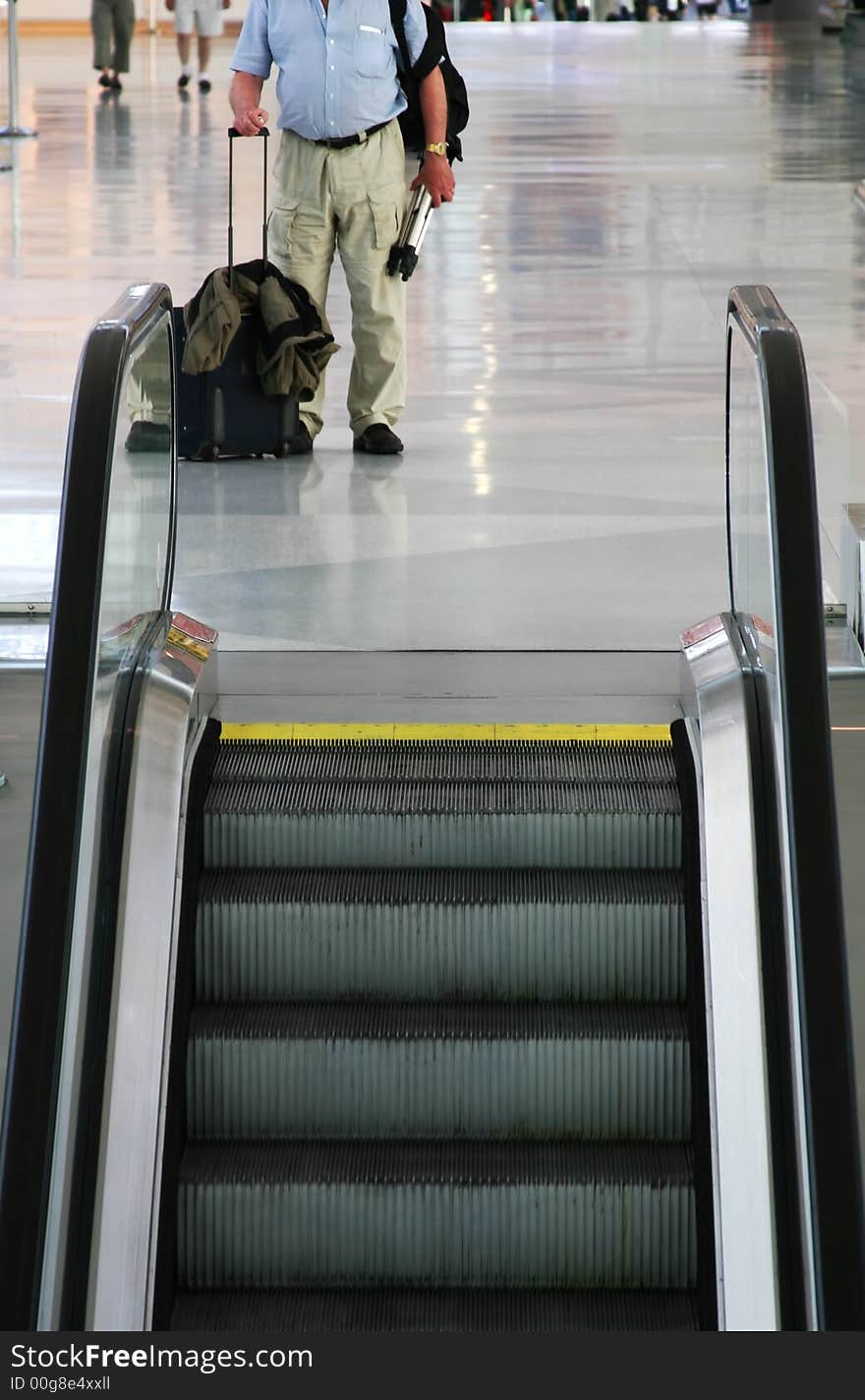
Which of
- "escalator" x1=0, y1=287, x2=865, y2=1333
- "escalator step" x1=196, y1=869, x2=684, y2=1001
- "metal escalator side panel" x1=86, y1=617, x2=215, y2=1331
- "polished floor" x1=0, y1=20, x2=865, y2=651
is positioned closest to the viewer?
"escalator" x1=0, y1=287, x2=865, y2=1333

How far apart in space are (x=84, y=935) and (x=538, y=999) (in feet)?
3.79

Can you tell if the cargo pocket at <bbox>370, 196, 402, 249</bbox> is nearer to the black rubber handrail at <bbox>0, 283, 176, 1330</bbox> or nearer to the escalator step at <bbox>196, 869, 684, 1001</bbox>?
the black rubber handrail at <bbox>0, 283, 176, 1330</bbox>

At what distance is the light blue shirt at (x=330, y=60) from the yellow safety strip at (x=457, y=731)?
9.97 feet

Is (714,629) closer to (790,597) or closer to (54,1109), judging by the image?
(790,597)

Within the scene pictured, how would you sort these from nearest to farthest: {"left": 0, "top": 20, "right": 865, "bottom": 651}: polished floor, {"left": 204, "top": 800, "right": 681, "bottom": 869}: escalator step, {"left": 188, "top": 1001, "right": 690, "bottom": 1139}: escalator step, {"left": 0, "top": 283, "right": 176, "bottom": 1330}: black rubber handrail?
{"left": 0, "top": 283, "right": 176, "bottom": 1330}: black rubber handrail < {"left": 188, "top": 1001, "right": 690, "bottom": 1139}: escalator step < {"left": 204, "top": 800, "right": 681, "bottom": 869}: escalator step < {"left": 0, "top": 20, "right": 865, "bottom": 651}: polished floor

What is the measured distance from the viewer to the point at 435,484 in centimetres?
768

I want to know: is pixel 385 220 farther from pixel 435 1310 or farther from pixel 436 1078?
pixel 435 1310

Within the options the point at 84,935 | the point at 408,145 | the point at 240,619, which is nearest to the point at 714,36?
the point at 408,145

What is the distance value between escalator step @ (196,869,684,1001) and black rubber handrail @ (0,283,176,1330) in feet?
3.18

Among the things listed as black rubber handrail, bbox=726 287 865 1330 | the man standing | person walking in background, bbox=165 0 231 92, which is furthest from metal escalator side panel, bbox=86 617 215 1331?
person walking in background, bbox=165 0 231 92

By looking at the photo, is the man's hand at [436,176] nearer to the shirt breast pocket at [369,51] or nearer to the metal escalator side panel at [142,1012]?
the shirt breast pocket at [369,51]

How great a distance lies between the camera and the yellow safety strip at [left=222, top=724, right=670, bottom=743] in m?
5.04

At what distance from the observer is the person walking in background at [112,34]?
25.8 m

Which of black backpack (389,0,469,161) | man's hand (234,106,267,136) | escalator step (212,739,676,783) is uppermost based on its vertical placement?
black backpack (389,0,469,161)
